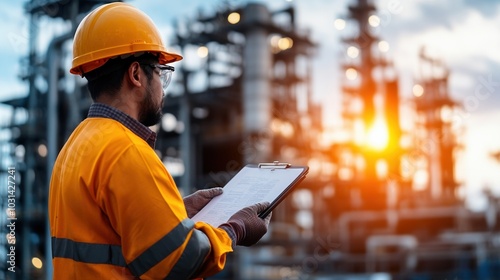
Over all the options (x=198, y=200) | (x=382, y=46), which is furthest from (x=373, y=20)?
(x=198, y=200)

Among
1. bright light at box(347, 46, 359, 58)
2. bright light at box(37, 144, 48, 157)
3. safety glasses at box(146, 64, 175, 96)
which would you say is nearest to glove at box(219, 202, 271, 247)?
safety glasses at box(146, 64, 175, 96)

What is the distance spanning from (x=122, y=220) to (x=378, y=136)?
3016cm

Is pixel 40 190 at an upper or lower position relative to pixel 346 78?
lower

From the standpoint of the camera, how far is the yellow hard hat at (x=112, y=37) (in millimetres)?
2354

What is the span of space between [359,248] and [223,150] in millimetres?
7639

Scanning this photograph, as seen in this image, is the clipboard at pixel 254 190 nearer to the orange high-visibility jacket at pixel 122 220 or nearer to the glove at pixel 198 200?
the glove at pixel 198 200

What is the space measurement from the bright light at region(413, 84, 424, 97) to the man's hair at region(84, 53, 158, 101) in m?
35.0

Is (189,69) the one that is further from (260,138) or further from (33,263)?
(33,263)

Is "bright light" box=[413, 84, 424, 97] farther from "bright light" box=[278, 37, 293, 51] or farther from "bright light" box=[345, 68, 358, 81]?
"bright light" box=[278, 37, 293, 51]

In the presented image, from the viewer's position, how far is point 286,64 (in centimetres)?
2994

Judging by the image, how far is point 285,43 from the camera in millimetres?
29125

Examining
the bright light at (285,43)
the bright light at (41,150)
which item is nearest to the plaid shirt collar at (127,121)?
the bright light at (41,150)

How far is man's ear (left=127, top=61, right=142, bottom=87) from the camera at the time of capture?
7.66 ft

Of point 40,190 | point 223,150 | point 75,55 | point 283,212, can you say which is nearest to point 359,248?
point 283,212
